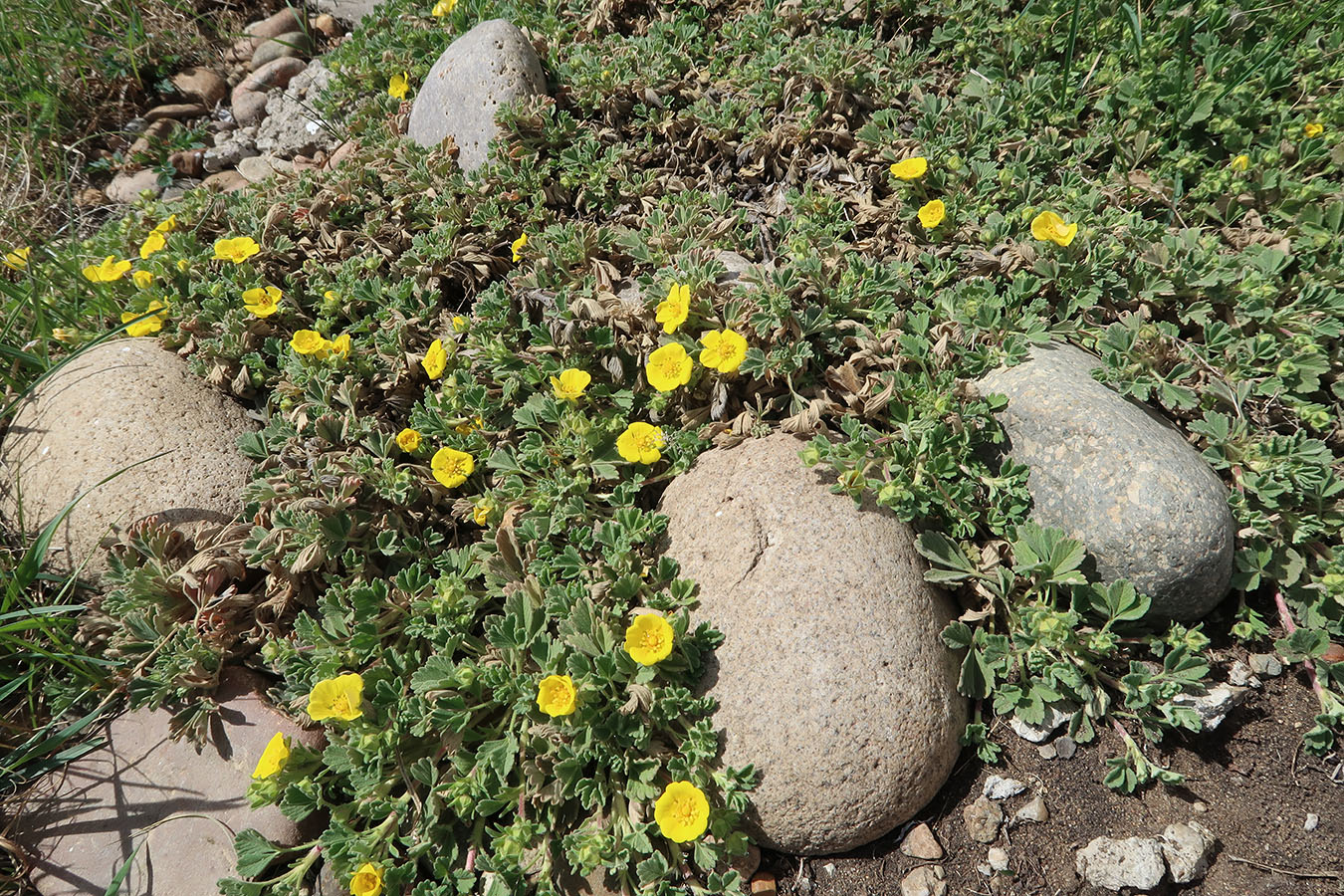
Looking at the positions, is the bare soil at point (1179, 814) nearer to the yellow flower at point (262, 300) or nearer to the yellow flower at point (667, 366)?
the yellow flower at point (667, 366)

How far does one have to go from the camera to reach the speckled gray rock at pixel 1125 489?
288 centimetres

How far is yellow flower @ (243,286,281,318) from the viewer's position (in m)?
4.04

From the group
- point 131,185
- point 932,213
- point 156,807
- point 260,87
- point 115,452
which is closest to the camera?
point 156,807

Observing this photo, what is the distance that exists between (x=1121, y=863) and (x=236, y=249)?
15.3ft

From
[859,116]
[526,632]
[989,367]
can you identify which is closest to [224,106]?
[859,116]

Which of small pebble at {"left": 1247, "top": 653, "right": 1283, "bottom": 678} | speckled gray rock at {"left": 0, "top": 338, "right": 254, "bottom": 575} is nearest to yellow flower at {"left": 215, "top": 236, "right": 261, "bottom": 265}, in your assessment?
speckled gray rock at {"left": 0, "top": 338, "right": 254, "bottom": 575}

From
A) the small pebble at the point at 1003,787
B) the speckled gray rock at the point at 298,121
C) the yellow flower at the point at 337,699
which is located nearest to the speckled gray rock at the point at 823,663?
the small pebble at the point at 1003,787

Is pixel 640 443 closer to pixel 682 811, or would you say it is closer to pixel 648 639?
pixel 648 639

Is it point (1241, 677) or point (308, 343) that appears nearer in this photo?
point (1241, 677)

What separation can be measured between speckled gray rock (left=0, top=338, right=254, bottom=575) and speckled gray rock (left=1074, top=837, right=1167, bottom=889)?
3641 mm

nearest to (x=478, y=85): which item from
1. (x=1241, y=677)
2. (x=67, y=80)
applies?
(x=67, y=80)

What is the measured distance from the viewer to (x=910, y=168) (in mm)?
A: 3900

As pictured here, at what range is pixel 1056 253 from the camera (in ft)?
11.6

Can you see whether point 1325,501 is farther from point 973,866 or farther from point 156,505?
point 156,505
